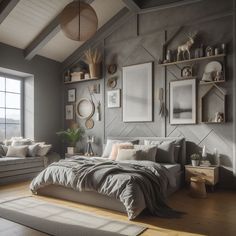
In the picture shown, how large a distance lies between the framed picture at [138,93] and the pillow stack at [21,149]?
2060 mm

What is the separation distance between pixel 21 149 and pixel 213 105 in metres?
→ 4.13

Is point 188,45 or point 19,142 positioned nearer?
point 188,45

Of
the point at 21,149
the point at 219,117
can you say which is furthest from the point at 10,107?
the point at 219,117

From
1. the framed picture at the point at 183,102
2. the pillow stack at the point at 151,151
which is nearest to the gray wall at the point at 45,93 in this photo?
the pillow stack at the point at 151,151

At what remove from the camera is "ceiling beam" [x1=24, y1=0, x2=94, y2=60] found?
5520mm

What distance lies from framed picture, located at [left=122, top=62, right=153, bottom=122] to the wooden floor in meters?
2.04

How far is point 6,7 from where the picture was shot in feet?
15.2

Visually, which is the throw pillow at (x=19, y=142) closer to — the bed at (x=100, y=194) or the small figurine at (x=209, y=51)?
the bed at (x=100, y=194)

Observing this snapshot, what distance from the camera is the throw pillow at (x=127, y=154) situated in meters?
4.49

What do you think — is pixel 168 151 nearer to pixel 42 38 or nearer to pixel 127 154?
pixel 127 154

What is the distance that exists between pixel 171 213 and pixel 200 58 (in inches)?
119

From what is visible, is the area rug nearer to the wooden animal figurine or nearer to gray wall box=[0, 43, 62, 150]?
gray wall box=[0, 43, 62, 150]

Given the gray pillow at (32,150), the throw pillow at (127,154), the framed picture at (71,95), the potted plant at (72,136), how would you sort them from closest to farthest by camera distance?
1. the throw pillow at (127,154)
2. the gray pillow at (32,150)
3. the potted plant at (72,136)
4. the framed picture at (71,95)

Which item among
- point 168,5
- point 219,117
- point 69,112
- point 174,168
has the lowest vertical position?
point 174,168
